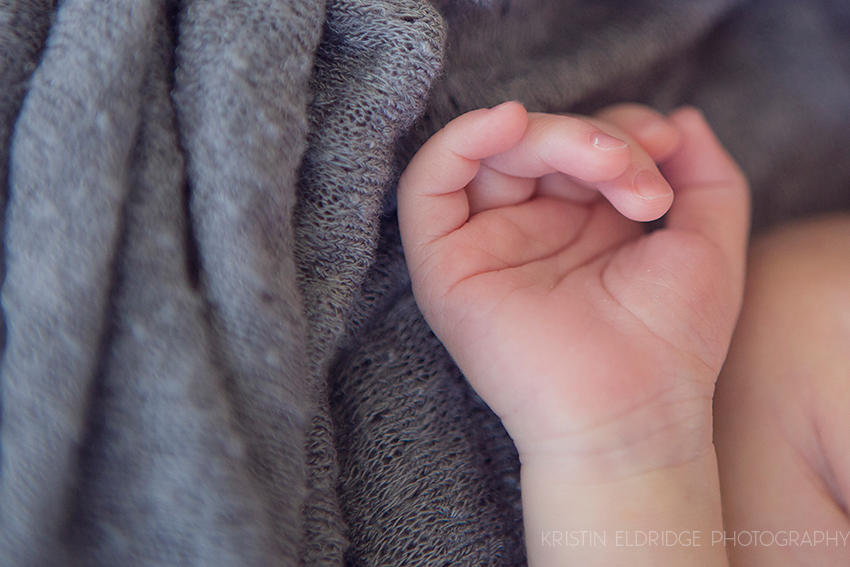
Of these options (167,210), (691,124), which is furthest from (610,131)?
(167,210)

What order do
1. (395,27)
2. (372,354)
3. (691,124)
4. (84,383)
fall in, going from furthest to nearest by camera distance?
(691,124) → (372,354) → (395,27) → (84,383)

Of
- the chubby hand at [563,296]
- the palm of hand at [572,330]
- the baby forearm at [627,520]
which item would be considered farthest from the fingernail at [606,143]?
the baby forearm at [627,520]

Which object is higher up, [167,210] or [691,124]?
[167,210]

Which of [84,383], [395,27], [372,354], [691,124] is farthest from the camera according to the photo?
[691,124]

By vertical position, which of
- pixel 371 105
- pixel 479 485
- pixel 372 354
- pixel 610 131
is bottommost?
pixel 479 485

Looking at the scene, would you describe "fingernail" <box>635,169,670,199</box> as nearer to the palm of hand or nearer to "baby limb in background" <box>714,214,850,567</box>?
the palm of hand

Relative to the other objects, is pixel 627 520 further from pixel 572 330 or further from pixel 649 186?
pixel 649 186

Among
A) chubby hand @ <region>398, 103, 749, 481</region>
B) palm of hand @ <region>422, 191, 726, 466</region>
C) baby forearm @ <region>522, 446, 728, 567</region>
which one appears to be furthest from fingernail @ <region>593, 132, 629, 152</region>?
baby forearm @ <region>522, 446, 728, 567</region>

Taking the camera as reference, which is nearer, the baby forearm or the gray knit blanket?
the gray knit blanket

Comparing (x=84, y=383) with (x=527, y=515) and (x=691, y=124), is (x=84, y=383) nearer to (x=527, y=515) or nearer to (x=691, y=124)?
(x=527, y=515)
